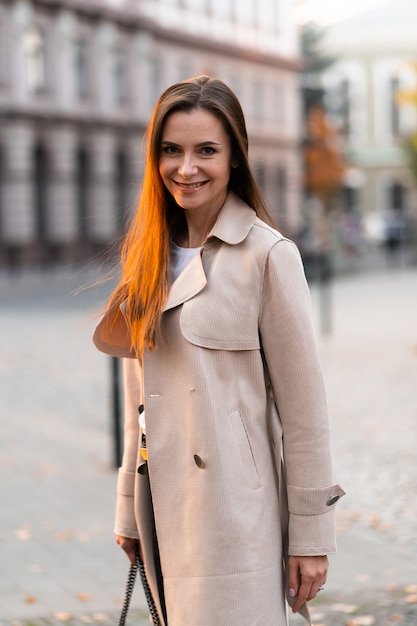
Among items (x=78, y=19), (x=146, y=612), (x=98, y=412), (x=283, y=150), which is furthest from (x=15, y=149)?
(x=146, y=612)

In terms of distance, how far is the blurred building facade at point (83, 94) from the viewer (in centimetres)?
3750

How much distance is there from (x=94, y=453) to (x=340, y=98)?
61460 millimetres

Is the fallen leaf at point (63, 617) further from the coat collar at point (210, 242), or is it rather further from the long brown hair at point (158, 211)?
the coat collar at point (210, 242)

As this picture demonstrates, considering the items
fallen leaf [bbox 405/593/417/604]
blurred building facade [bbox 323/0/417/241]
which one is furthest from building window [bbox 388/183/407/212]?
fallen leaf [bbox 405/593/417/604]

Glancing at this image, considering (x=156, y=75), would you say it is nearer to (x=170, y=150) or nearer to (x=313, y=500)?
(x=170, y=150)

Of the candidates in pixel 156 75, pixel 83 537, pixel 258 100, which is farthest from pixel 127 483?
pixel 258 100

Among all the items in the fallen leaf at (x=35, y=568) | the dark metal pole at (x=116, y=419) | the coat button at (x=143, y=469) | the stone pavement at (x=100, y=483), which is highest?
the coat button at (x=143, y=469)

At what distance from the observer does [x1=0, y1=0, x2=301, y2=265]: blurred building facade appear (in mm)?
37500

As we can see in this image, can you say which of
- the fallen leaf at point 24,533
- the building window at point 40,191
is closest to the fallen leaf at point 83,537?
the fallen leaf at point 24,533

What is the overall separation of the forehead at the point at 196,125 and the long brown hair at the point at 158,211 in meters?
0.01

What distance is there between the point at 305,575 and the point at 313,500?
19 cm

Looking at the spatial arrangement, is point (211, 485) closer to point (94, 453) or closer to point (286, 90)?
point (94, 453)

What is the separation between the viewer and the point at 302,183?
55.9 m

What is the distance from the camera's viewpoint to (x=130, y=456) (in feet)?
9.75
